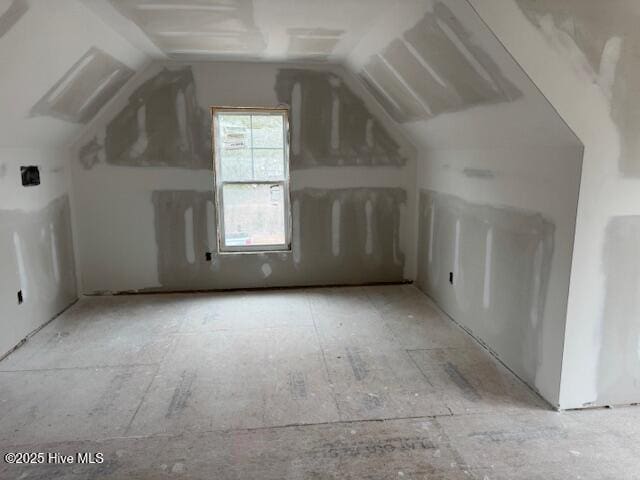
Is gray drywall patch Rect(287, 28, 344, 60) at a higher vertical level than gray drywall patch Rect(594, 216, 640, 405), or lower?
higher

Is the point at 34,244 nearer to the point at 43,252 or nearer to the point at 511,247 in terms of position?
the point at 43,252

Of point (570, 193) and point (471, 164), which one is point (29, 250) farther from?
point (570, 193)

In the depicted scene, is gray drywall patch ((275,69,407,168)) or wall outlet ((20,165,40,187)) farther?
gray drywall patch ((275,69,407,168))

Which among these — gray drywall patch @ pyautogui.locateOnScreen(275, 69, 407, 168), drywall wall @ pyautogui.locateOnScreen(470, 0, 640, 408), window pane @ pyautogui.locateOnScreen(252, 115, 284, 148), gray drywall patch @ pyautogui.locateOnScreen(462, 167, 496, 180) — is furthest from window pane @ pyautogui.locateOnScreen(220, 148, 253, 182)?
drywall wall @ pyautogui.locateOnScreen(470, 0, 640, 408)

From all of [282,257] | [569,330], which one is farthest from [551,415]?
→ [282,257]

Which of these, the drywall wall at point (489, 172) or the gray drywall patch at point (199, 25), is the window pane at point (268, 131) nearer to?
the gray drywall patch at point (199, 25)

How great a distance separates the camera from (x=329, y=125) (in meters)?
4.52

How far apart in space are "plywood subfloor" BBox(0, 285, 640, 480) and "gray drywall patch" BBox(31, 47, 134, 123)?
1.78 meters

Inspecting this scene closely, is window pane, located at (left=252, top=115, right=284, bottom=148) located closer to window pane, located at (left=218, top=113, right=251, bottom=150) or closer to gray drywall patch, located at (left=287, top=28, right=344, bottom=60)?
window pane, located at (left=218, top=113, right=251, bottom=150)

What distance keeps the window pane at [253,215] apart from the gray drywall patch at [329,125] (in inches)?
17.5

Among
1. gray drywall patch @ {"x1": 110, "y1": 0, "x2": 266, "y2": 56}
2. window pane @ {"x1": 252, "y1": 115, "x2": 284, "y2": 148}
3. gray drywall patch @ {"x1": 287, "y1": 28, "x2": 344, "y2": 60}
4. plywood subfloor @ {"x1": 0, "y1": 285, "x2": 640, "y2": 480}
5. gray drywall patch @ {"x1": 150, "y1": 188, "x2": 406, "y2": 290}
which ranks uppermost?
gray drywall patch @ {"x1": 287, "y1": 28, "x2": 344, "y2": 60}

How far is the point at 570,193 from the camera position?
7.41 ft

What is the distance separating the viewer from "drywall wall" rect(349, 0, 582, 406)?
7.51 ft

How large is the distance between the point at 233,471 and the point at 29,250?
2.65 metres
